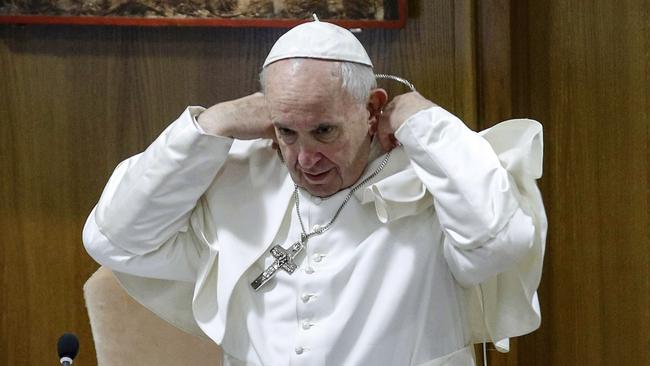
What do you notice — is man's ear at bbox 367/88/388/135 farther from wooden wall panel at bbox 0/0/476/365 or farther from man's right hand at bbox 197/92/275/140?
wooden wall panel at bbox 0/0/476/365

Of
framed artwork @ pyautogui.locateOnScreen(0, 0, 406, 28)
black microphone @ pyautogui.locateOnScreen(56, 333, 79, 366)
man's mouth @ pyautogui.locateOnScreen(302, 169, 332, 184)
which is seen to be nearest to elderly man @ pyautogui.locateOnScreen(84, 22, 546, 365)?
man's mouth @ pyautogui.locateOnScreen(302, 169, 332, 184)

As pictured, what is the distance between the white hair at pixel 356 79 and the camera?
2.56m

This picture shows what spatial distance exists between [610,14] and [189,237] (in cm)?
162

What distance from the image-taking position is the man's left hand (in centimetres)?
263

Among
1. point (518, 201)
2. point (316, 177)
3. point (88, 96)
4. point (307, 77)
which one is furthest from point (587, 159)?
point (88, 96)

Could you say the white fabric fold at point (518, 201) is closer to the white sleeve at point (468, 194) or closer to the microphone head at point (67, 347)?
the white sleeve at point (468, 194)

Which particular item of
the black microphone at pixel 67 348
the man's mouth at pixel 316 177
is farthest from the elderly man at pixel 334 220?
the black microphone at pixel 67 348

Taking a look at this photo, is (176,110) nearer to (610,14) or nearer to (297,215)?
(297,215)

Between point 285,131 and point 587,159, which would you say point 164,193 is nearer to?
point 285,131

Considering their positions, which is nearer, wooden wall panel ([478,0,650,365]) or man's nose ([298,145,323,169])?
man's nose ([298,145,323,169])

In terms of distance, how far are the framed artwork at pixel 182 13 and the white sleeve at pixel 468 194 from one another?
115cm

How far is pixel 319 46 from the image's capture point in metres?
2.57

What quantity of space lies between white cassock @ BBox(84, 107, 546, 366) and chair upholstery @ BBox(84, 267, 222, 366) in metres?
0.31

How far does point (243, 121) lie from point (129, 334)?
835mm
